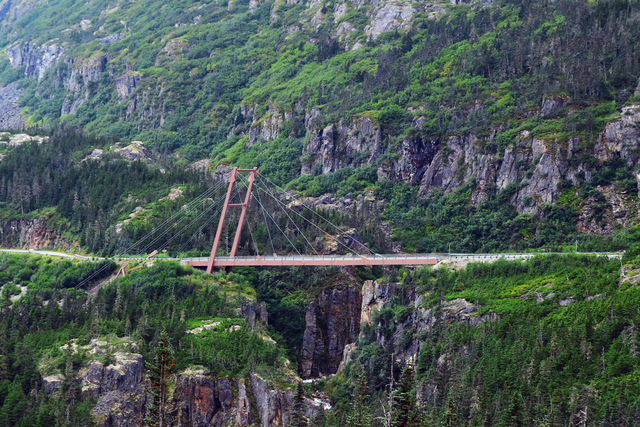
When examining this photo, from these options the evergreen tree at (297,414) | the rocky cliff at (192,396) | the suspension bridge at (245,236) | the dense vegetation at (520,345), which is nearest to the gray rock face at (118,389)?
the rocky cliff at (192,396)

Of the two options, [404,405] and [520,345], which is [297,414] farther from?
[520,345]

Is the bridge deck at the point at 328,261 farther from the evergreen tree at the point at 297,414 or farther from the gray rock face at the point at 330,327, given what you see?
the evergreen tree at the point at 297,414

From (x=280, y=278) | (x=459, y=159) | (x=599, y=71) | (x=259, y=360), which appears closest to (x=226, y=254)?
(x=280, y=278)

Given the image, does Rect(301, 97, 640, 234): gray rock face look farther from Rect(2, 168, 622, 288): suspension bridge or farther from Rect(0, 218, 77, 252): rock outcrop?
Rect(0, 218, 77, 252): rock outcrop

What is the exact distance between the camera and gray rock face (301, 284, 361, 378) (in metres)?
135

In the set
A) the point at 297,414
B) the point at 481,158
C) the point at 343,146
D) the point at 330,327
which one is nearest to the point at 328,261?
the point at 330,327

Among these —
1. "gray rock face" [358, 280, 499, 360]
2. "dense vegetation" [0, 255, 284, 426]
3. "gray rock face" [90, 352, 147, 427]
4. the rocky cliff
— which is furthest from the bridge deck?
"gray rock face" [90, 352, 147, 427]

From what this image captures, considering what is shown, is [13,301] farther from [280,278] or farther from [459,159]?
[459,159]

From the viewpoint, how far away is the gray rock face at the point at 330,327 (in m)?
135

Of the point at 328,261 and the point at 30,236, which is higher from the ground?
the point at 328,261

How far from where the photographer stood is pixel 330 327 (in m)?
138

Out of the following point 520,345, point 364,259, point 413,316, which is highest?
point 364,259

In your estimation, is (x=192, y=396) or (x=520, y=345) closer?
(x=520, y=345)

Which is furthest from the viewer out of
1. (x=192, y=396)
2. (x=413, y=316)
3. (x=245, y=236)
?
(x=245, y=236)
